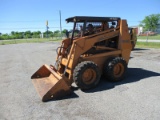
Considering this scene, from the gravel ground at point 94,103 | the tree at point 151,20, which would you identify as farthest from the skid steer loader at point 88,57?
the tree at point 151,20

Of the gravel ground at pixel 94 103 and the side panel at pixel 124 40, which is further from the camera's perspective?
the side panel at pixel 124 40

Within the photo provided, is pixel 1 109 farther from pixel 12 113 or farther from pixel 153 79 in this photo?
pixel 153 79

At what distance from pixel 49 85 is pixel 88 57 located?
1552mm

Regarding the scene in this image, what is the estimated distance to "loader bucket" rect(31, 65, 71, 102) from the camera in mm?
5477

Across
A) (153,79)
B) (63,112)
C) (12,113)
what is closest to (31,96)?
(12,113)

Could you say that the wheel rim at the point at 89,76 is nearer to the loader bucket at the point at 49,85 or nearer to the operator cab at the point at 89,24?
→ the loader bucket at the point at 49,85

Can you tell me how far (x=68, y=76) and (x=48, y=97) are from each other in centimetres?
116

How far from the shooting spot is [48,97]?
5469mm

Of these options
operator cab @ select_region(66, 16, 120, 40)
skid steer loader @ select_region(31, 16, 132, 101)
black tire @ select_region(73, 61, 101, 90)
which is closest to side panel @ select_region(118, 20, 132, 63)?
skid steer loader @ select_region(31, 16, 132, 101)

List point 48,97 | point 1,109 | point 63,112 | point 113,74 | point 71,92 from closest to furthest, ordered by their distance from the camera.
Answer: point 63,112 → point 1,109 → point 48,97 → point 71,92 → point 113,74

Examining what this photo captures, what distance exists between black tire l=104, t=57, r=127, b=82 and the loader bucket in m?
1.56

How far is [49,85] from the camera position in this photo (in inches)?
247

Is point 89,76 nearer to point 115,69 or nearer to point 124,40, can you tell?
point 115,69

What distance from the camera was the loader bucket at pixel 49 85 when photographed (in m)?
5.48
